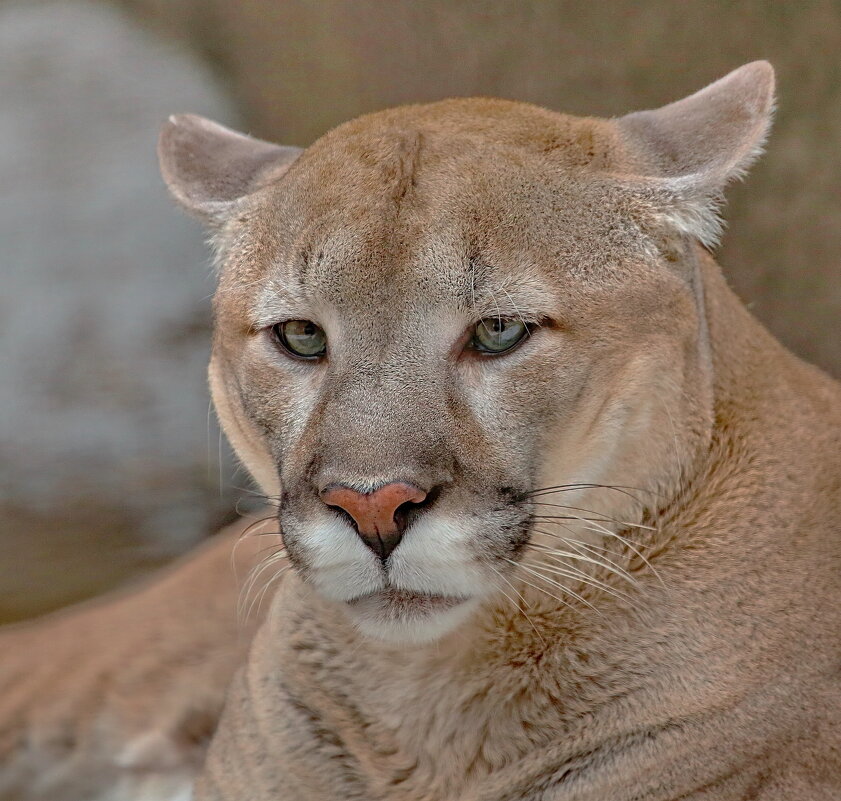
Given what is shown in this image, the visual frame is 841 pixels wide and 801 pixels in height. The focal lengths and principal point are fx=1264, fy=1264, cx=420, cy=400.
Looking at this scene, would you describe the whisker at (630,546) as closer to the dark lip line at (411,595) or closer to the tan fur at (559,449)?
the tan fur at (559,449)

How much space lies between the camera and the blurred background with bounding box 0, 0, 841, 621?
343cm

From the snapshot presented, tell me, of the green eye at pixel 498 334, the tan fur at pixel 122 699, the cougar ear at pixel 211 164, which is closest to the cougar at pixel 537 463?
the green eye at pixel 498 334

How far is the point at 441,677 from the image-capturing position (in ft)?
7.25

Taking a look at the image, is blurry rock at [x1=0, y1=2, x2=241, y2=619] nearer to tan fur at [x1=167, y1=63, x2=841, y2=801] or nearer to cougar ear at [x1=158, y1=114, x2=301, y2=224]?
cougar ear at [x1=158, y1=114, x2=301, y2=224]

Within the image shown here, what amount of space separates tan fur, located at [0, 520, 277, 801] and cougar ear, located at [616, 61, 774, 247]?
1.59 meters

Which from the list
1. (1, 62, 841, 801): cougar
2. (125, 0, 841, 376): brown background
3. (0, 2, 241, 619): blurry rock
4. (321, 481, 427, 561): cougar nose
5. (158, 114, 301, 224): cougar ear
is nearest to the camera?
(321, 481, 427, 561): cougar nose

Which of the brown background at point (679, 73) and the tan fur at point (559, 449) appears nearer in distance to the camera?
the tan fur at point (559, 449)

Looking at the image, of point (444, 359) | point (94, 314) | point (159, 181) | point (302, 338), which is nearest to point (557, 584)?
point (444, 359)

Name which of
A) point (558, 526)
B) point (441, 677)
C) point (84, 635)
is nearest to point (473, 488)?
point (558, 526)

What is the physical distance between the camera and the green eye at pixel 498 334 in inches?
78.0

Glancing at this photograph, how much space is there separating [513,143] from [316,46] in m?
2.44

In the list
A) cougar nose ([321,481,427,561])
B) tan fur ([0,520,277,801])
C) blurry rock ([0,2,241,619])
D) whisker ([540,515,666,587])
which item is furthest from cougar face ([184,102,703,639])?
blurry rock ([0,2,241,619])

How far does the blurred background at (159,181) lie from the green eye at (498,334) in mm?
1707

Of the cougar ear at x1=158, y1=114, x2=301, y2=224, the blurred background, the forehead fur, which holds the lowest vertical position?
the blurred background
